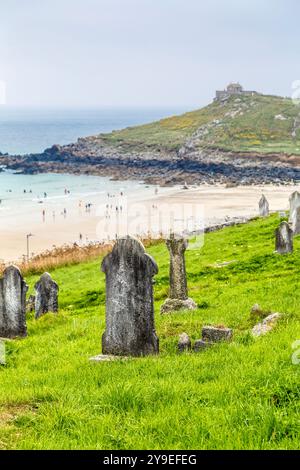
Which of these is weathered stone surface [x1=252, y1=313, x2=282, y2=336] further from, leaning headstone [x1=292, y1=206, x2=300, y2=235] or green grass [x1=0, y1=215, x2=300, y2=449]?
leaning headstone [x1=292, y1=206, x2=300, y2=235]

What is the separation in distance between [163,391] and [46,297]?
12551 millimetres

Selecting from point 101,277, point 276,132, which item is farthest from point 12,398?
point 276,132

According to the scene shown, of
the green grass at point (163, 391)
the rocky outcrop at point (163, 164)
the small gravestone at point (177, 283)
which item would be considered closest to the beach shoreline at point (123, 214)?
the rocky outcrop at point (163, 164)

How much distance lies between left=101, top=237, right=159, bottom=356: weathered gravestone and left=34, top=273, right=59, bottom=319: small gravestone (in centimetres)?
856

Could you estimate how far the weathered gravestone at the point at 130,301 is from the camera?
1151 centimetres

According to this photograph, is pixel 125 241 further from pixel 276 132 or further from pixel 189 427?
pixel 276 132

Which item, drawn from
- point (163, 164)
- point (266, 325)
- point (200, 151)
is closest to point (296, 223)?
point (266, 325)

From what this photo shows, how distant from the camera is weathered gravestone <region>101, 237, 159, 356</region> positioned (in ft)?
37.8

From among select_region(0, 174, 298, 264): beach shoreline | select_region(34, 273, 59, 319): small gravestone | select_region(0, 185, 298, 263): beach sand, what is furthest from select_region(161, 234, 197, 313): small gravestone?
select_region(0, 174, 298, 264): beach shoreline

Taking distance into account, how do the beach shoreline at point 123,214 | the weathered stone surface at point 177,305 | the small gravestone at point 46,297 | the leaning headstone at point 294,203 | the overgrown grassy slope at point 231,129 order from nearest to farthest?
the weathered stone surface at point 177,305 < the small gravestone at point 46,297 < the leaning headstone at point 294,203 < the beach shoreline at point 123,214 < the overgrown grassy slope at point 231,129

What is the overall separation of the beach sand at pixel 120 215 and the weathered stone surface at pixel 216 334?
1491 inches

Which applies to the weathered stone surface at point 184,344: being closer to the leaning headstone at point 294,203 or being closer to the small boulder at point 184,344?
the small boulder at point 184,344

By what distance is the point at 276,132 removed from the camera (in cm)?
15088
